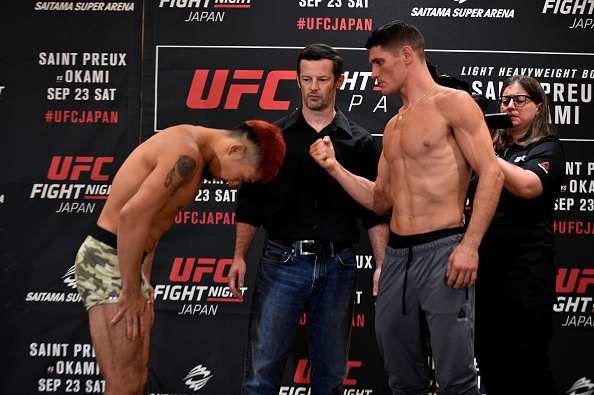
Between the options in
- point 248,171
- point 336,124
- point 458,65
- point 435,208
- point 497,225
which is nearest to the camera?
point 435,208

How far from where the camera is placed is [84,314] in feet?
11.3

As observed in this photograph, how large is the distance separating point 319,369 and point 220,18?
2176mm

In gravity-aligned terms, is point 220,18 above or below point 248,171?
above

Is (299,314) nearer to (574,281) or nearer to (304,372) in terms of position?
(304,372)

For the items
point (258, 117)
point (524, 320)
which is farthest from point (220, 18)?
point (524, 320)

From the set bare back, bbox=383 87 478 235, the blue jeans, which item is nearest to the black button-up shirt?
the blue jeans

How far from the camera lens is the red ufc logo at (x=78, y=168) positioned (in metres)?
3.47

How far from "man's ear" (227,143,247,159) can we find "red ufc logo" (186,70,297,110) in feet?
3.70

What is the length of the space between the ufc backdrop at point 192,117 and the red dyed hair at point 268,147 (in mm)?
1040

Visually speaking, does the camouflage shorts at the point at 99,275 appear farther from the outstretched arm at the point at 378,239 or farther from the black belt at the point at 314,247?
the outstretched arm at the point at 378,239

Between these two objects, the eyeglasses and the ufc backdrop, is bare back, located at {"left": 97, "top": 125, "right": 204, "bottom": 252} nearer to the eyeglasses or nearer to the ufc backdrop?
the ufc backdrop

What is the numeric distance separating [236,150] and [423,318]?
1.03m

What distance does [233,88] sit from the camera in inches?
136

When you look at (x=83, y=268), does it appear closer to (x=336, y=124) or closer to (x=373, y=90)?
(x=336, y=124)
